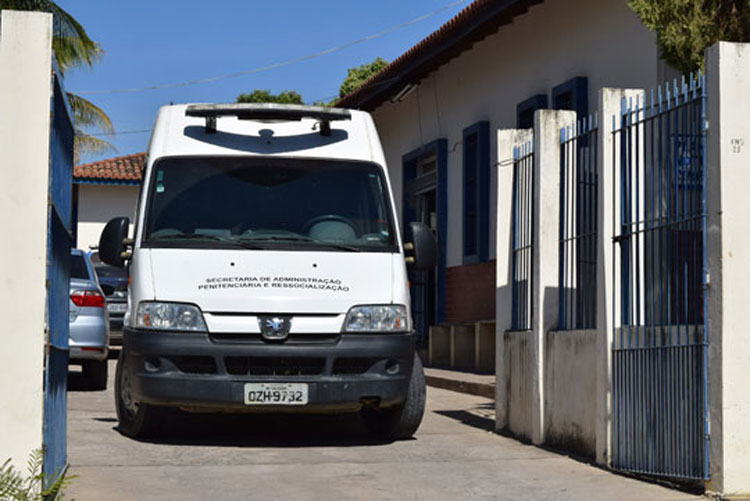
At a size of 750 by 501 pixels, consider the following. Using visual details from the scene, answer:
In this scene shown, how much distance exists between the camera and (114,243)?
976cm

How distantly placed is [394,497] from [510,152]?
4054mm

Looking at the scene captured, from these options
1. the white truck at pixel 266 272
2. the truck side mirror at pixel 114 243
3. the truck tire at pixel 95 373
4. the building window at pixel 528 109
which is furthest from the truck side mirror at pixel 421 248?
the building window at pixel 528 109

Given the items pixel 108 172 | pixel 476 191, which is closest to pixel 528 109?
pixel 476 191

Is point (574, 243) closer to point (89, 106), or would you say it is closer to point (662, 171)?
point (662, 171)

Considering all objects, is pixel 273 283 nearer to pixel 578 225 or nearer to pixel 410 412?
pixel 410 412

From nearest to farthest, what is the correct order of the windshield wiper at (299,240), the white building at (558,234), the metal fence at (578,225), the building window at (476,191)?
the white building at (558,234)
the metal fence at (578,225)
the windshield wiper at (299,240)
the building window at (476,191)

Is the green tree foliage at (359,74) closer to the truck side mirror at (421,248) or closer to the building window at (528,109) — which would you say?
the building window at (528,109)

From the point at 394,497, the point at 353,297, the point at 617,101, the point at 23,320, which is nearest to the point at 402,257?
the point at 353,297

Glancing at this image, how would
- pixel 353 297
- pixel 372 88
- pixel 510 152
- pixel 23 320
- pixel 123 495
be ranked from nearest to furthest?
pixel 23 320, pixel 123 495, pixel 353 297, pixel 510 152, pixel 372 88

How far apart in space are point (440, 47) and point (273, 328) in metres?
10.7

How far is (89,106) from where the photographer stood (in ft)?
105

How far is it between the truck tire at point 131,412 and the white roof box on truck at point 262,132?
1689 millimetres

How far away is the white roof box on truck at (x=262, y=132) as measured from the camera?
10.0 metres

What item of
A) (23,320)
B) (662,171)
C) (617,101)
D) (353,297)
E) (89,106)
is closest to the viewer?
(23,320)
